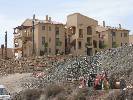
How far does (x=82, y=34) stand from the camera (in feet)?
309

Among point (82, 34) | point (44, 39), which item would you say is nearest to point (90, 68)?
point (44, 39)

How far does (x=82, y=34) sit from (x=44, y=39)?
7.61 metres

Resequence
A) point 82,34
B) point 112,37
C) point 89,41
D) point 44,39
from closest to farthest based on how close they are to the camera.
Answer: point 44,39
point 82,34
point 89,41
point 112,37

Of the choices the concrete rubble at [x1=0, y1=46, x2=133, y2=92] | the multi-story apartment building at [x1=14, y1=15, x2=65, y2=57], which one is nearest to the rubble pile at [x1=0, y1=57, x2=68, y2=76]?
the concrete rubble at [x1=0, y1=46, x2=133, y2=92]

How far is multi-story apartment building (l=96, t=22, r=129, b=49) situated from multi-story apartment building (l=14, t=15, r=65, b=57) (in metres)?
9.34

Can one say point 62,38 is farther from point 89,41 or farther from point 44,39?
point 89,41

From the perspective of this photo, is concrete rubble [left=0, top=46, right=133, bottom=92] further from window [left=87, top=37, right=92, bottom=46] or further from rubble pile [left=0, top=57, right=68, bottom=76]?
window [left=87, top=37, right=92, bottom=46]

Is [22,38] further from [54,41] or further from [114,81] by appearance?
[114,81]

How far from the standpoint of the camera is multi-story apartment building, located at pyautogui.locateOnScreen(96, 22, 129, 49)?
98688mm

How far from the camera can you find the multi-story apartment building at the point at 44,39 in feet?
297

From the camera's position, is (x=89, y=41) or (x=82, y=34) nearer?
(x=82, y=34)

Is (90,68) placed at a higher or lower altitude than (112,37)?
lower

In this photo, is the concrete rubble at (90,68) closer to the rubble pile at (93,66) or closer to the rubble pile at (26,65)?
the rubble pile at (93,66)

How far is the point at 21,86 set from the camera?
50.3m
